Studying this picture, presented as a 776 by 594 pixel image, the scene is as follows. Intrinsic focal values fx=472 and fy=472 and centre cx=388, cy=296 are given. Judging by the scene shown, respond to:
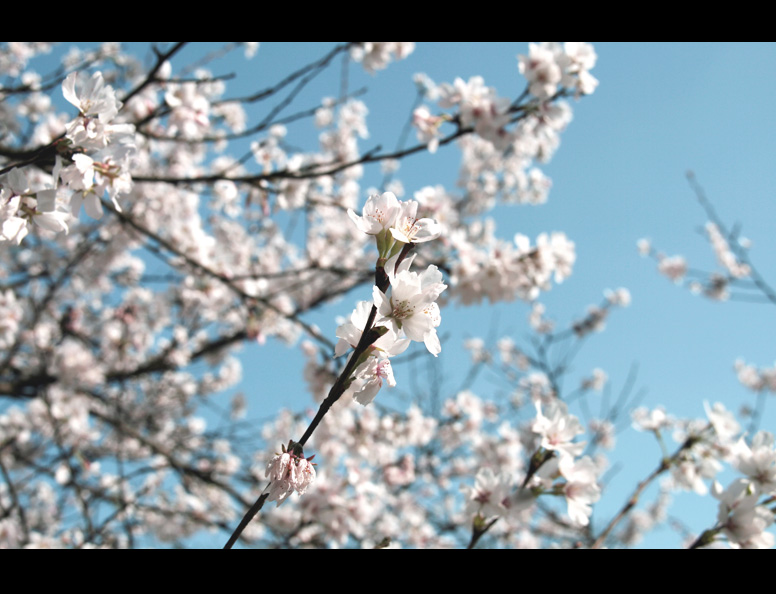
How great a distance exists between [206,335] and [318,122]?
12.3 ft

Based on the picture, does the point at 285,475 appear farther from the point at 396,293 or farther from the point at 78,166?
the point at 78,166

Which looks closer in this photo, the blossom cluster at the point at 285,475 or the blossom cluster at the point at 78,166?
the blossom cluster at the point at 285,475

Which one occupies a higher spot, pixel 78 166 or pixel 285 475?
pixel 78 166

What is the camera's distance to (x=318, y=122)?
754 cm

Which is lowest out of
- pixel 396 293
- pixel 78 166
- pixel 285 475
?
pixel 285 475

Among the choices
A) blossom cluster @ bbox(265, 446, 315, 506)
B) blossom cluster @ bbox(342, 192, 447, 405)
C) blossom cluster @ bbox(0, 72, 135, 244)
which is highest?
blossom cluster @ bbox(0, 72, 135, 244)

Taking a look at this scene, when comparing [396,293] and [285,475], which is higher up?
[396,293]

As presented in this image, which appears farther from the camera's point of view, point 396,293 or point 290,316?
point 290,316

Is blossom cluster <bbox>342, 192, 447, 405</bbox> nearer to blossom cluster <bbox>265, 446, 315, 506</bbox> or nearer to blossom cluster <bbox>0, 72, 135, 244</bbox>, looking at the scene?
blossom cluster <bbox>265, 446, 315, 506</bbox>

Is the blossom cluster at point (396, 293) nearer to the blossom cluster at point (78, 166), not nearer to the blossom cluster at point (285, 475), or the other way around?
the blossom cluster at point (285, 475)

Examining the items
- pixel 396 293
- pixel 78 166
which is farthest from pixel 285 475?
pixel 78 166

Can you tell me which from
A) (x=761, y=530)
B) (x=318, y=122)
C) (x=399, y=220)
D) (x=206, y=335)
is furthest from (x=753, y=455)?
(x=318, y=122)

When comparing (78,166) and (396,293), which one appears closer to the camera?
(396,293)
